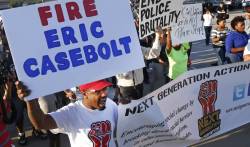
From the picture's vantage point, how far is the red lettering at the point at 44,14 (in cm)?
333

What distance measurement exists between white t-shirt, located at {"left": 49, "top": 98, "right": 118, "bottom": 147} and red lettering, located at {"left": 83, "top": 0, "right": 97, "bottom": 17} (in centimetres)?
68

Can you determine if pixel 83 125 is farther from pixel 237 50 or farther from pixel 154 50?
pixel 237 50

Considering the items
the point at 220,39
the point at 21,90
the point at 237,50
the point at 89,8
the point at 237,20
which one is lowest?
the point at 220,39

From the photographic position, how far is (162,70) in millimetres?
8648

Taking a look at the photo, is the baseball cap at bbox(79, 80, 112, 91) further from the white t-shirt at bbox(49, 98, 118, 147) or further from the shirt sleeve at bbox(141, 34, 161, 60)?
the shirt sleeve at bbox(141, 34, 161, 60)

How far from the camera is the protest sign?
321 cm

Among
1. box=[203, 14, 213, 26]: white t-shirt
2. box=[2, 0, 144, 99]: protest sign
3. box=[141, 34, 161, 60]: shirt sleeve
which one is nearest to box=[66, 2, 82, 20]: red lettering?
box=[2, 0, 144, 99]: protest sign

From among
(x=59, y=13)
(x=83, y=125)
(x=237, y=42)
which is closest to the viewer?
(x=59, y=13)

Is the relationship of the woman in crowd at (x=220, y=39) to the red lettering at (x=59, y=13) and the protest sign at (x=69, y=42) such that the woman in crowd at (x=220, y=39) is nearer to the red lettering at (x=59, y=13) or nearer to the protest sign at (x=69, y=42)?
the protest sign at (x=69, y=42)

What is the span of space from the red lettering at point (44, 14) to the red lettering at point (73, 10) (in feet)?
0.54

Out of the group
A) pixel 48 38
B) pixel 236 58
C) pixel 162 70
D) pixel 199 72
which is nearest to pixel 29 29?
pixel 48 38

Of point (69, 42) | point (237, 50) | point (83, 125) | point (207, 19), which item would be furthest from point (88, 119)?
point (207, 19)

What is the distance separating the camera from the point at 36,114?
3289 millimetres

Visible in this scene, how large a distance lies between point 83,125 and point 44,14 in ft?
2.83
